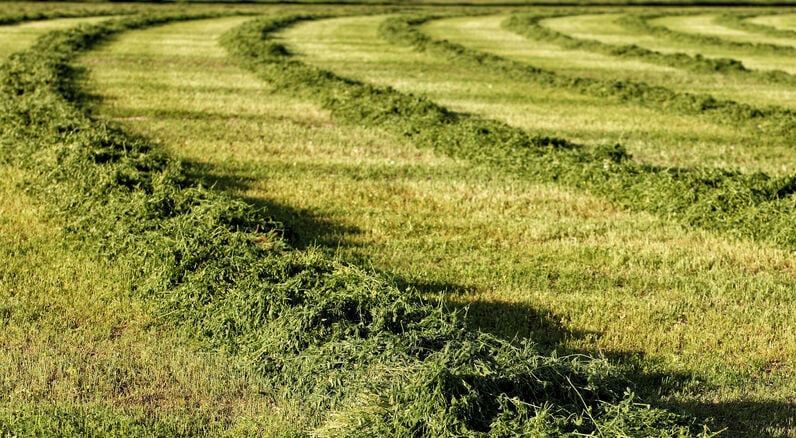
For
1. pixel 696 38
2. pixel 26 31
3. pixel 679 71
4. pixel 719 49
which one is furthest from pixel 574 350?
pixel 696 38

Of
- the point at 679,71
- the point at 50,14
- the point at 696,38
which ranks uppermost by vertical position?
the point at 50,14

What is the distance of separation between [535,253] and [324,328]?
3.91m

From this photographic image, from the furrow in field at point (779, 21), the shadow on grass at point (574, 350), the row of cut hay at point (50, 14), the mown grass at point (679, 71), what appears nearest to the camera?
the shadow on grass at point (574, 350)

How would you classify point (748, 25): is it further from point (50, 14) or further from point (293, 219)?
point (293, 219)

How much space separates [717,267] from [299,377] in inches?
198

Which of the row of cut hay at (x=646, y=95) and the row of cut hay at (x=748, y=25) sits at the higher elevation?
the row of cut hay at (x=646, y=95)

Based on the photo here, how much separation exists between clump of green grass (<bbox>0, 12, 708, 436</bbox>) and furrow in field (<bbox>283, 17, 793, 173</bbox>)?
331 inches

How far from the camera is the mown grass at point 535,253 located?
308 inches

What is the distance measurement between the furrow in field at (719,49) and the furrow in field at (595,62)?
7.33 ft

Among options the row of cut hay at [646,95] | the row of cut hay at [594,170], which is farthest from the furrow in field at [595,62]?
the row of cut hay at [594,170]

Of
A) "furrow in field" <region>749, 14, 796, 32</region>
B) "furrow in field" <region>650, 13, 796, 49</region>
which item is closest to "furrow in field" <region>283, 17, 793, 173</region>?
"furrow in field" <region>650, 13, 796, 49</region>

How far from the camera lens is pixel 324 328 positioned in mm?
7082

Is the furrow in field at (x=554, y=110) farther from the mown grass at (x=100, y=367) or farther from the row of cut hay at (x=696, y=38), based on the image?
the mown grass at (x=100, y=367)

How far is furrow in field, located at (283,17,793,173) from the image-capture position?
16719 millimetres
